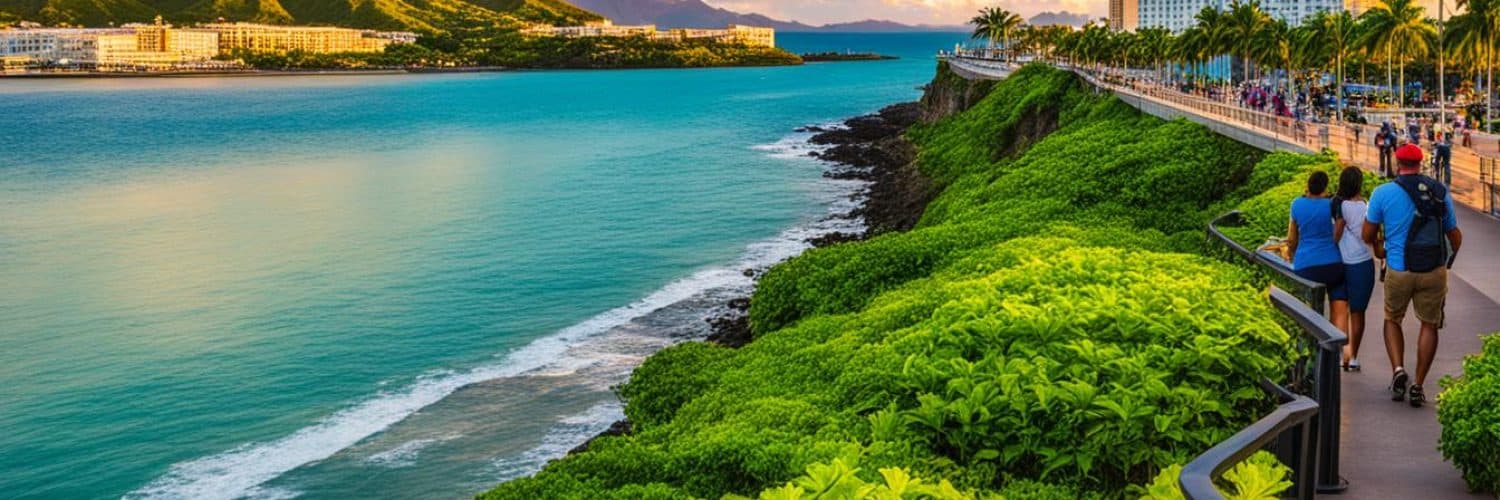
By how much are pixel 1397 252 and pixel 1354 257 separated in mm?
712

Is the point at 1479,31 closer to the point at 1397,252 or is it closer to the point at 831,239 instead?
the point at 831,239

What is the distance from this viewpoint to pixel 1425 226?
32.9 feet

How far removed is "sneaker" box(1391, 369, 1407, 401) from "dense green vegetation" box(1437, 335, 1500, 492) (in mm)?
1268

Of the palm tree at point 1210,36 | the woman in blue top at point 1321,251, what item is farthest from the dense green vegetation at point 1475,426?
the palm tree at point 1210,36

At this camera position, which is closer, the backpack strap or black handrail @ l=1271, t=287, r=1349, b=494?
black handrail @ l=1271, t=287, r=1349, b=494

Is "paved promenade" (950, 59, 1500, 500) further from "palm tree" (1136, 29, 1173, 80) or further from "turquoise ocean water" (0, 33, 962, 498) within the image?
"palm tree" (1136, 29, 1173, 80)

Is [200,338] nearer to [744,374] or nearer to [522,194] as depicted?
[744,374]

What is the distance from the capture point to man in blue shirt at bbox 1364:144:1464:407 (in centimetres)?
998

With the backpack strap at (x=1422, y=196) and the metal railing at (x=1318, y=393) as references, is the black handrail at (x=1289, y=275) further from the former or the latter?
the backpack strap at (x=1422, y=196)

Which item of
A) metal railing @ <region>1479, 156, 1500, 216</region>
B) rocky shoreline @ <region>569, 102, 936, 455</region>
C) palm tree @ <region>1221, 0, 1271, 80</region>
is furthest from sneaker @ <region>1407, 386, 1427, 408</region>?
palm tree @ <region>1221, 0, 1271, 80</region>

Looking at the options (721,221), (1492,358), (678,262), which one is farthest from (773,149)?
(1492,358)

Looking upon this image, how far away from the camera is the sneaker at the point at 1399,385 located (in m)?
9.98

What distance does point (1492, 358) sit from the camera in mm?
8781

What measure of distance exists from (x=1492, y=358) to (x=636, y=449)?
6612 millimetres
